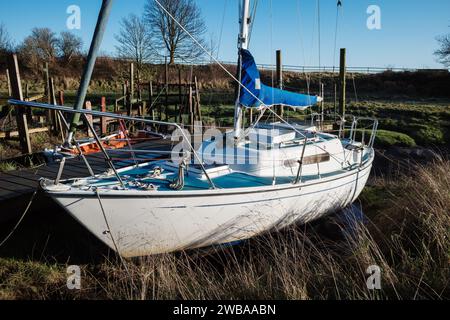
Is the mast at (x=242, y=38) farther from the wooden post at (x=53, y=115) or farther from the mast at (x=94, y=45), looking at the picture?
the wooden post at (x=53, y=115)

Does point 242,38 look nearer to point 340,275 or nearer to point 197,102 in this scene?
point 340,275

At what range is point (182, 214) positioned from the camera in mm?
5449

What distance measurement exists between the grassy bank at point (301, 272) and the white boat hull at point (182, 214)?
0.26 metres

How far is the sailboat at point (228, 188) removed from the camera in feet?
17.1

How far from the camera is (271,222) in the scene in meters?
6.31

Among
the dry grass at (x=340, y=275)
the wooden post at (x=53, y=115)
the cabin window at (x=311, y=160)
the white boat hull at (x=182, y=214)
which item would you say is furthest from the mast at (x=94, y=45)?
the wooden post at (x=53, y=115)

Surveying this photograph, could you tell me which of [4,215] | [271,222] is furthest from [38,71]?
[271,222]

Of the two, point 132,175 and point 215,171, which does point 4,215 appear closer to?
point 132,175

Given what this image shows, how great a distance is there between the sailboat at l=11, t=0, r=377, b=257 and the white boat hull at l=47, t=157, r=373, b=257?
0.01 m

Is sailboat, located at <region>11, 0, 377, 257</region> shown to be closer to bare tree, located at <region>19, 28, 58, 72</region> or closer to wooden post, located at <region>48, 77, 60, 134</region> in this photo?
wooden post, located at <region>48, 77, 60, 134</region>

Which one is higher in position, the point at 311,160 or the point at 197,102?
the point at 197,102

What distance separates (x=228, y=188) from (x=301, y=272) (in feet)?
5.71

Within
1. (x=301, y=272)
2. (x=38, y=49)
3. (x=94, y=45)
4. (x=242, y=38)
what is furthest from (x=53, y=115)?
(x=38, y=49)
